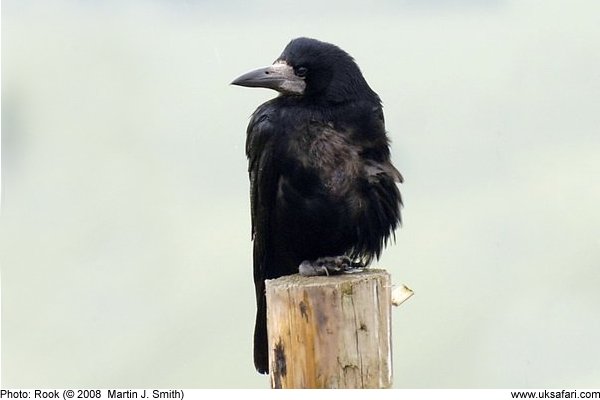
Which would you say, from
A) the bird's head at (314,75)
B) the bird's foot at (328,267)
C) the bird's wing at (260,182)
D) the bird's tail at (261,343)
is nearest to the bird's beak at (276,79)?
the bird's head at (314,75)

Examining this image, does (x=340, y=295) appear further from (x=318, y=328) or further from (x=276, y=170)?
(x=276, y=170)

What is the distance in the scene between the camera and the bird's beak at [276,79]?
6.65 meters

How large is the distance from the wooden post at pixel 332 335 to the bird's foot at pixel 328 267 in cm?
65

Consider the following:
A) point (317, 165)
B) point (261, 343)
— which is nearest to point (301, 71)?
point (317, 165)

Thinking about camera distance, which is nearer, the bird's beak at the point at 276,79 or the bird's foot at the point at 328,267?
the bird's foot at the point at 328,267

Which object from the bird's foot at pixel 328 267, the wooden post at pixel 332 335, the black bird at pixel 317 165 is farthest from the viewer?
the black bird at pixel 317 165

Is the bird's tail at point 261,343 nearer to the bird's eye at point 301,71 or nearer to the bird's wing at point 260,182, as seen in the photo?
the bird's wing at point 260,182

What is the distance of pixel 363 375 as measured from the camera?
17.5 feet

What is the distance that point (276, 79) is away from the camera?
667cm

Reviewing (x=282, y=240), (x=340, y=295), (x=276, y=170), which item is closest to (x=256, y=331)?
(x=282, y=240)

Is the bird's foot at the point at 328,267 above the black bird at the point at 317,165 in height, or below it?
below

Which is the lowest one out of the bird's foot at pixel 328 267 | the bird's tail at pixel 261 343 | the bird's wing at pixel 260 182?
the bird's tail at pixel 261 343

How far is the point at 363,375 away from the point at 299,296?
0.50 m

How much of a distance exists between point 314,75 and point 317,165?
1.97ft
